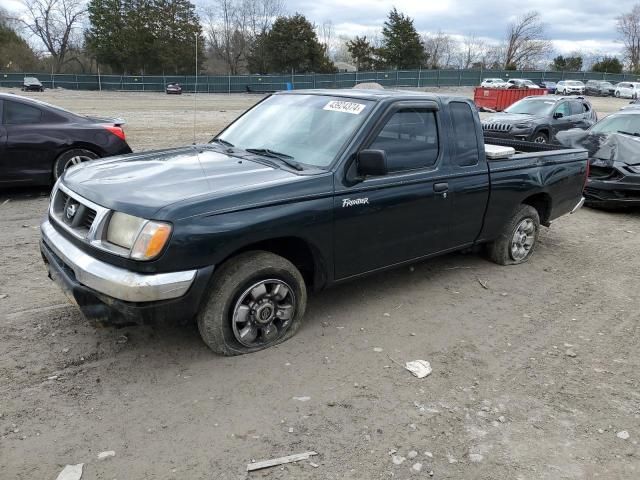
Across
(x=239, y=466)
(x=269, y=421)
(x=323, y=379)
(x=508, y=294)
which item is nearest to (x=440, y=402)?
(x=323, y=379)

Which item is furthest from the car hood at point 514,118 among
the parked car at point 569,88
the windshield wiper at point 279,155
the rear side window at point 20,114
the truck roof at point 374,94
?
the parked car at point 569,88

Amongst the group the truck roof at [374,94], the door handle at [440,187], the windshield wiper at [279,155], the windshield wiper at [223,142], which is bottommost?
the door handle at [440,187]

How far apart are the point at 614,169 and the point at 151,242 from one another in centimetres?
801

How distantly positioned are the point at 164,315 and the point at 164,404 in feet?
1.74

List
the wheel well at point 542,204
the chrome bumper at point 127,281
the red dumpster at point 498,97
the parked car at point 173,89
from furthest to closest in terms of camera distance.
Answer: the parked car at point 173,89, the red dumpster at point 498,97, the wheel well at point 542,204, the chrome bumper at point 127,281

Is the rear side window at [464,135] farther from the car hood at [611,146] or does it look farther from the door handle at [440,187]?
the car hood at [611,146]

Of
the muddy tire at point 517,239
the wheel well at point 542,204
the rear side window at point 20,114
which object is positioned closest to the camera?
the muddy tire at point 517,239

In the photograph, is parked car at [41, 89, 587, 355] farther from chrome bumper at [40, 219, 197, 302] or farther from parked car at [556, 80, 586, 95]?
parked car at [556, 80, 586, 95]

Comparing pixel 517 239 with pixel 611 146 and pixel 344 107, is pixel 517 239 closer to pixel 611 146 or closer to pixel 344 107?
pixel 344 107

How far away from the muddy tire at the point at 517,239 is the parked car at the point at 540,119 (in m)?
8.39

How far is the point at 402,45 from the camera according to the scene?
73562 millimetres

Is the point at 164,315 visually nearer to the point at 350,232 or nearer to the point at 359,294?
the point at 350,232

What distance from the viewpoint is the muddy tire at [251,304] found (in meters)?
3.47

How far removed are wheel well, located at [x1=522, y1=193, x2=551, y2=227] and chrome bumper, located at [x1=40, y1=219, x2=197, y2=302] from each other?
13.5 feet
